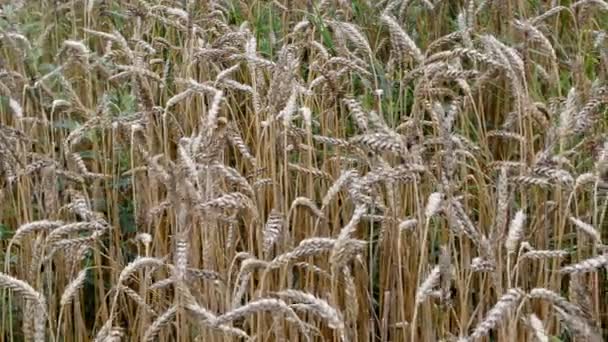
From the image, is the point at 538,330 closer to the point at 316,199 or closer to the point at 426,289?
the point at 426,289

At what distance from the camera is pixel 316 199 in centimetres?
212

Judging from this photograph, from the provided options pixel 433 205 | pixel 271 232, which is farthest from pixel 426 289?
pixel 271 232

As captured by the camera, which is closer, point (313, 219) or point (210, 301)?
point (210, 301)

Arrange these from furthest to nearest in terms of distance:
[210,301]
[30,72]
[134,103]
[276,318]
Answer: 1. [30,72]
2. [134,103]
3. [210,301]
4. [276,318]

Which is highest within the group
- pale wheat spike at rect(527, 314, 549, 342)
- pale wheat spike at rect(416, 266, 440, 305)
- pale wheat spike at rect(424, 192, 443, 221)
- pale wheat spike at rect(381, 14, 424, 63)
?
pale wheat spike at rect(381, 14, 424, 63)

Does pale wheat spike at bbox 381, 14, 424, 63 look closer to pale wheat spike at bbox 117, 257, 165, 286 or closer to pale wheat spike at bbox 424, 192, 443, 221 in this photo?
pale wheat spike at bbox 424, 192, 443, 221

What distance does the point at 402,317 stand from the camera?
5.32 ft

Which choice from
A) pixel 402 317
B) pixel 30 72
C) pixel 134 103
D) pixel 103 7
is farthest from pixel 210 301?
pixel 103 7

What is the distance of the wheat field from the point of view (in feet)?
4.74

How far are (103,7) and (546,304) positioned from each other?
5.09 ft

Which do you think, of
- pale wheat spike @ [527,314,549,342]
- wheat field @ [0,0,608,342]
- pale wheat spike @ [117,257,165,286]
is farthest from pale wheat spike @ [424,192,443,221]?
pale wheat spike @ [117,257,165,286]

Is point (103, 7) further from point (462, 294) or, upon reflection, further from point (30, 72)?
point (462, 294)

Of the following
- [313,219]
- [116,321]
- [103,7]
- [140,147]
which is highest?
[103,7]

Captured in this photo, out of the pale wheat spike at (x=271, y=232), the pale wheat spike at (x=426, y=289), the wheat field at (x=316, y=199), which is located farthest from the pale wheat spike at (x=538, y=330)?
the pale wheat spike at (x=271, y=232)
